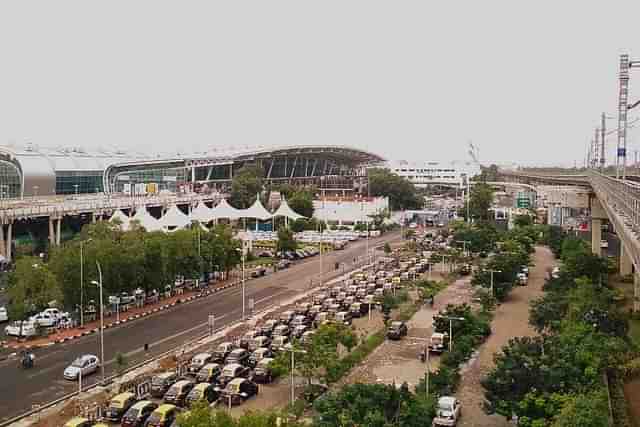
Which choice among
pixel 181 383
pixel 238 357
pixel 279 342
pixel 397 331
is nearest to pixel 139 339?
pixel 238 357

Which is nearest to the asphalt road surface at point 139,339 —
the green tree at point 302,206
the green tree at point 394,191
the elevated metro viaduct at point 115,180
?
the elevated metro viaduct at point 115,180

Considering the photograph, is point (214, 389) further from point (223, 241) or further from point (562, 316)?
point (223, 241)

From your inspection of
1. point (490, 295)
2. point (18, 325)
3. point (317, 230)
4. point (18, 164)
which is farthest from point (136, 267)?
point (18, 164)

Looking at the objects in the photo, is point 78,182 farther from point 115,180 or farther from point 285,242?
point 285,242

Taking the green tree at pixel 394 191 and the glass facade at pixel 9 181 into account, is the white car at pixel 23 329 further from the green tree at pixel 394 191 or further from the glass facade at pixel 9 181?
the green tree at pixel 394 191

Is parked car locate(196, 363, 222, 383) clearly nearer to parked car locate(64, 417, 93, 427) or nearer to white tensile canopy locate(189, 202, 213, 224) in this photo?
parked car locate(64, 417, 93, 427)

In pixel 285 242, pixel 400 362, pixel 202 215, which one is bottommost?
pixel 400 362

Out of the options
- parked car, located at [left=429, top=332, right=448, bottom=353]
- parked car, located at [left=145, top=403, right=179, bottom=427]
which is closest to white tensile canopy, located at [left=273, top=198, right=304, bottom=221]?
parked car, located at [left=429, top=332, right=448, bottom=353]
